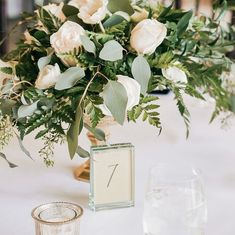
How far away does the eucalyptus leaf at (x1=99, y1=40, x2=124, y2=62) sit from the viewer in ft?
2.98

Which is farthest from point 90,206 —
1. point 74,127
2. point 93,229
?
point 74,127

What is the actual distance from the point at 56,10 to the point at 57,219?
1.43ft

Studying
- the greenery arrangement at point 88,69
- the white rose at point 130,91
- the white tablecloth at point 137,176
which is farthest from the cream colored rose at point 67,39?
the white tablecloth at point 137,176

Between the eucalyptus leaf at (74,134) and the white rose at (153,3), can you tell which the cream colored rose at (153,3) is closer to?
the white rose at (153,3)

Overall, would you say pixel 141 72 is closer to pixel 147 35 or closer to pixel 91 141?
pixel 147 35

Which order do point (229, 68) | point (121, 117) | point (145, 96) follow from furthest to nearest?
point (229, 68) < point (145, 96) < point (121, 117)

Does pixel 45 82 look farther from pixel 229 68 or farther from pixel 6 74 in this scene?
pixel 229 68

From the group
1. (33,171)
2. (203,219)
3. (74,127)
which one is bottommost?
(33,171)

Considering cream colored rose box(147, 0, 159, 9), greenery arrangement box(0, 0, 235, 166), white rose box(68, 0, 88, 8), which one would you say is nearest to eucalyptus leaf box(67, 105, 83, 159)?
greenery arrangement box(0, 0, 235, 166)

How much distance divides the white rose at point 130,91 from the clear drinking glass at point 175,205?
130 mm

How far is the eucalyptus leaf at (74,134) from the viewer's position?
0.87m

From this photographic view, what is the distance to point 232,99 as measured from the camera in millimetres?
1304

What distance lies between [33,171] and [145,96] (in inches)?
15.2

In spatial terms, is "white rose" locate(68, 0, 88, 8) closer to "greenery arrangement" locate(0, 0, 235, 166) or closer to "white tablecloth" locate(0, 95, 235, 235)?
"greenery arrangement" locate(0, 0, 235, 166)
